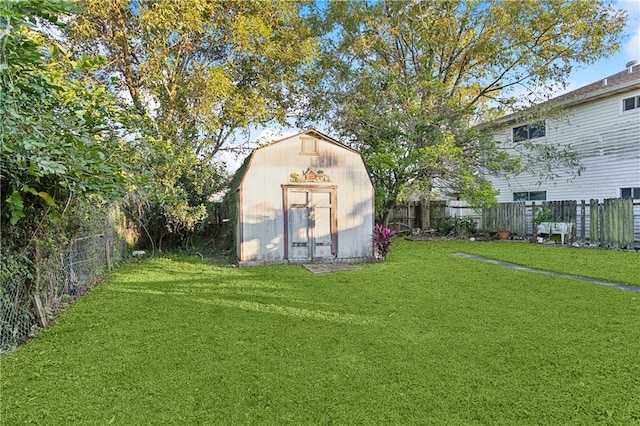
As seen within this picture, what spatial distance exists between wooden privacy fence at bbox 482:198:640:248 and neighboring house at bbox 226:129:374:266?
7.16 m

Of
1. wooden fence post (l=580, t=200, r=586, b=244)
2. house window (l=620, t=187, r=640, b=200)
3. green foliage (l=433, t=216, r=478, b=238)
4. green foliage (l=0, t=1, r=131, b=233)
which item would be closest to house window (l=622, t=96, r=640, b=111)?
house window (l=620, t=187, r=640, b=200)

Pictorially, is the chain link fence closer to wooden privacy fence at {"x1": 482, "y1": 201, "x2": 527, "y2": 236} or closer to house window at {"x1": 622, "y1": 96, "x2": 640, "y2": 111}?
wooden privacy fence at {"x1": 482, "y1": 201, "x2": 527, "y2": 236}

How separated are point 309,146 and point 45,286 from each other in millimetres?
6015

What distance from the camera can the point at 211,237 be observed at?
1241 centimetres

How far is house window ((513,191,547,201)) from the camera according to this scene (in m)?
14.9

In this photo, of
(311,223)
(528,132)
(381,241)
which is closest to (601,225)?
(528,132)

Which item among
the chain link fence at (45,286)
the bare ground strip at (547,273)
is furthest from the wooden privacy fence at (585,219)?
the chain link fence at (45,286)

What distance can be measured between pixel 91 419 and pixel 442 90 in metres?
12.8

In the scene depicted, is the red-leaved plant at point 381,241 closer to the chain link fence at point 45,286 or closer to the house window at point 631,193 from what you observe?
→ the chain link fence at point 45,286

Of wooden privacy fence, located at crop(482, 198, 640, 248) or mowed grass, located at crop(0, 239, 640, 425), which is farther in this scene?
wooden privacy fence, located at crop(482, 198, 640, 248)

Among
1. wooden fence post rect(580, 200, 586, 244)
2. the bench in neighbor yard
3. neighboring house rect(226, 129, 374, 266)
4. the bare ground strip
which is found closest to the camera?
the bare ground strip

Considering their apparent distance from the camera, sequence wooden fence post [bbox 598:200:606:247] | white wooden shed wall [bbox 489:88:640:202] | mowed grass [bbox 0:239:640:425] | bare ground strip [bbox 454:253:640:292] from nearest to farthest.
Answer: mowed grass [bbox 0:239:640:425] < bare ground strip [bbox 454:253:640:292] < wooden fence post [bbox 598:200:606:247] < white wooden shed wall [bbox 489:88:640:202]

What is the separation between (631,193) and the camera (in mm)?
11891

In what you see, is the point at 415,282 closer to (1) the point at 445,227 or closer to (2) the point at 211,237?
(2) the point at 211,237
